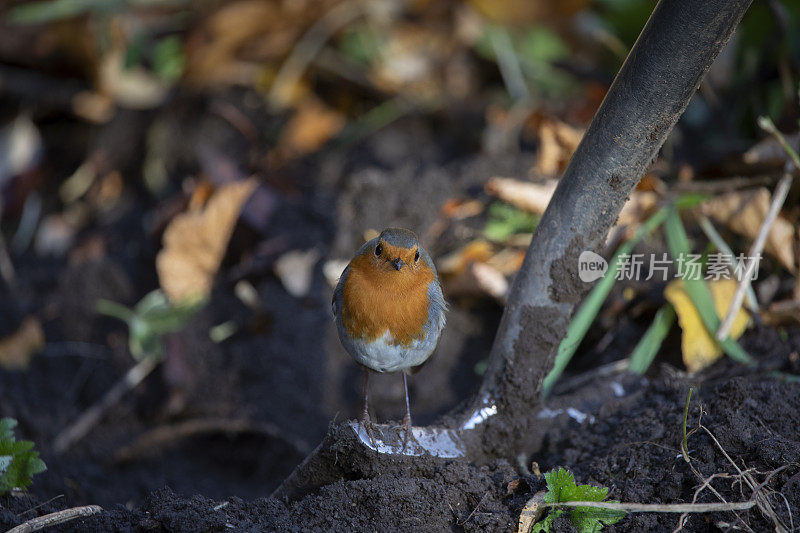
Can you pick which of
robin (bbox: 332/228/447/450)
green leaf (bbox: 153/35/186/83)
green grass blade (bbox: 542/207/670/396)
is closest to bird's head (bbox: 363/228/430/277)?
robin (bbox: 332/228/447/450)

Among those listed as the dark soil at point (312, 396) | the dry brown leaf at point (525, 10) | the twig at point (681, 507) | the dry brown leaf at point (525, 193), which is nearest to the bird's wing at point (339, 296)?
the dark soil at point (312, 396)

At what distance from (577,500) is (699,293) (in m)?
1.34

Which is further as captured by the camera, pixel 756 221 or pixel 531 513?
pixel 756 221

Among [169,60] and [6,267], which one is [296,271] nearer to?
[6,267]

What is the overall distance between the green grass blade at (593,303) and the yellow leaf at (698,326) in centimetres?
24

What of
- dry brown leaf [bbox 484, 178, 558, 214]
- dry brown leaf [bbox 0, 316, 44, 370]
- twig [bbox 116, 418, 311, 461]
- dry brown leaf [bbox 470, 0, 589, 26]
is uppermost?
dry brown leaf [bbox 470, 0, 589, 26]

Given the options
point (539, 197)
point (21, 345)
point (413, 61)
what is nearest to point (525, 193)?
point (539, 197)

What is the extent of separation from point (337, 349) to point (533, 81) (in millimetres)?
2642

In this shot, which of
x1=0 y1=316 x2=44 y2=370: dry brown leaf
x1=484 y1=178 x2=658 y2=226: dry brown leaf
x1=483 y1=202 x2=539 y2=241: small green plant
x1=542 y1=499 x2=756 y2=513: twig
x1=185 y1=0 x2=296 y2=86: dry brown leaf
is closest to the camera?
x1=542 y1=499 x2=756 y2=513: twig

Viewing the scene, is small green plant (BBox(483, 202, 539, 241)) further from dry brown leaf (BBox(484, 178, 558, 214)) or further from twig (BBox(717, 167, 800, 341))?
twig (BBox(717, 167, 800, 341))

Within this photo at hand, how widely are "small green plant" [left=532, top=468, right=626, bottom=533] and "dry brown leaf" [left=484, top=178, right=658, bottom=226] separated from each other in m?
1.69

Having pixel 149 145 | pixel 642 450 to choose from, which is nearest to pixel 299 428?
pixel 642 450

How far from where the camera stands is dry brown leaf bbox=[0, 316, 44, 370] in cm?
370

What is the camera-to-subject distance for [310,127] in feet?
16.1
